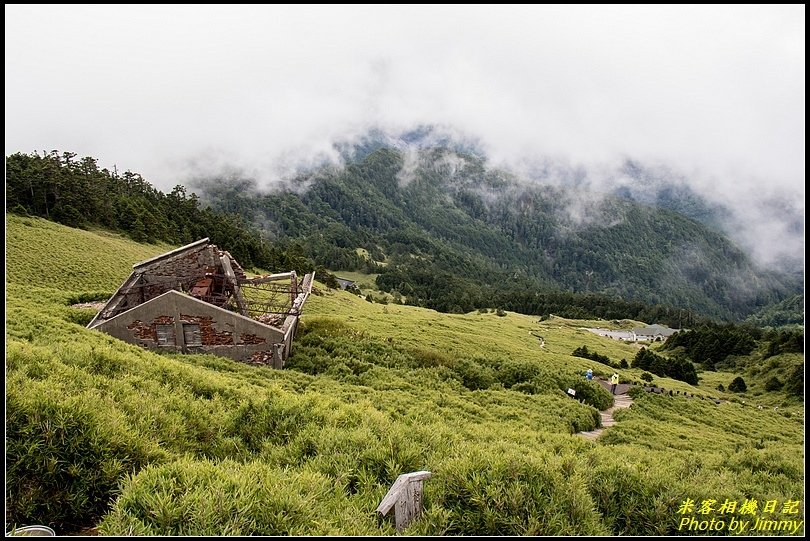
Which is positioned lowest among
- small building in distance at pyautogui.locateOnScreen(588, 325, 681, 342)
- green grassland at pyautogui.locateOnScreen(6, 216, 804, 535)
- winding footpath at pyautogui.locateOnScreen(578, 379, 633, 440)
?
small building in distance at pyautogui.locateOnScreen(588, 325, 681, 342)

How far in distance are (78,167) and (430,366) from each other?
9144 centimetres

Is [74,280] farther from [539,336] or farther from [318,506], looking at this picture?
[539,336]

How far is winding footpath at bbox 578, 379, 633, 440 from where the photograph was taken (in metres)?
19.7

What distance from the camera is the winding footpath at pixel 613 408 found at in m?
19.7

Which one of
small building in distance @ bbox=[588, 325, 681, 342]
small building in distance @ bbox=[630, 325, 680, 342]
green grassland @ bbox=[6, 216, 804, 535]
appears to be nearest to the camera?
green grassland @ bbox=[6, 216, 804, 535]

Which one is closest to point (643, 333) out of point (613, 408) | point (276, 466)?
point (613, 408)

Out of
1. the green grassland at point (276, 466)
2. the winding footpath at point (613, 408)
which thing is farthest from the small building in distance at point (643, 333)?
the green grassland at point (276, 466)

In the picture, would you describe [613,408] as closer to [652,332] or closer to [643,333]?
[643,333]

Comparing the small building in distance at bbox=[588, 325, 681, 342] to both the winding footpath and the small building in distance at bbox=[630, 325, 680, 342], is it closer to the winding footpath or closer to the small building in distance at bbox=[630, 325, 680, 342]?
the small building in distance at bbox=[630, 325, 680, 342]

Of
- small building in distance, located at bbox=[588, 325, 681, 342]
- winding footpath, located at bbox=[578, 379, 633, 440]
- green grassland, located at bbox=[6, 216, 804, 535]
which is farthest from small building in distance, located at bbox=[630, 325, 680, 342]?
Answer: green grassland, located at bbox=[6, 216, 804, 535]

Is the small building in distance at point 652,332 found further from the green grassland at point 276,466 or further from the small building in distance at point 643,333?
the green grassland at point 276,466

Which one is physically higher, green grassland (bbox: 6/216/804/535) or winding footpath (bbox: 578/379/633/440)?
green grassland (bbox: 6/216/804/535)

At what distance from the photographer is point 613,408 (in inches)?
1046

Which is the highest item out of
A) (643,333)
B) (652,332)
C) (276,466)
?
(276,466)
